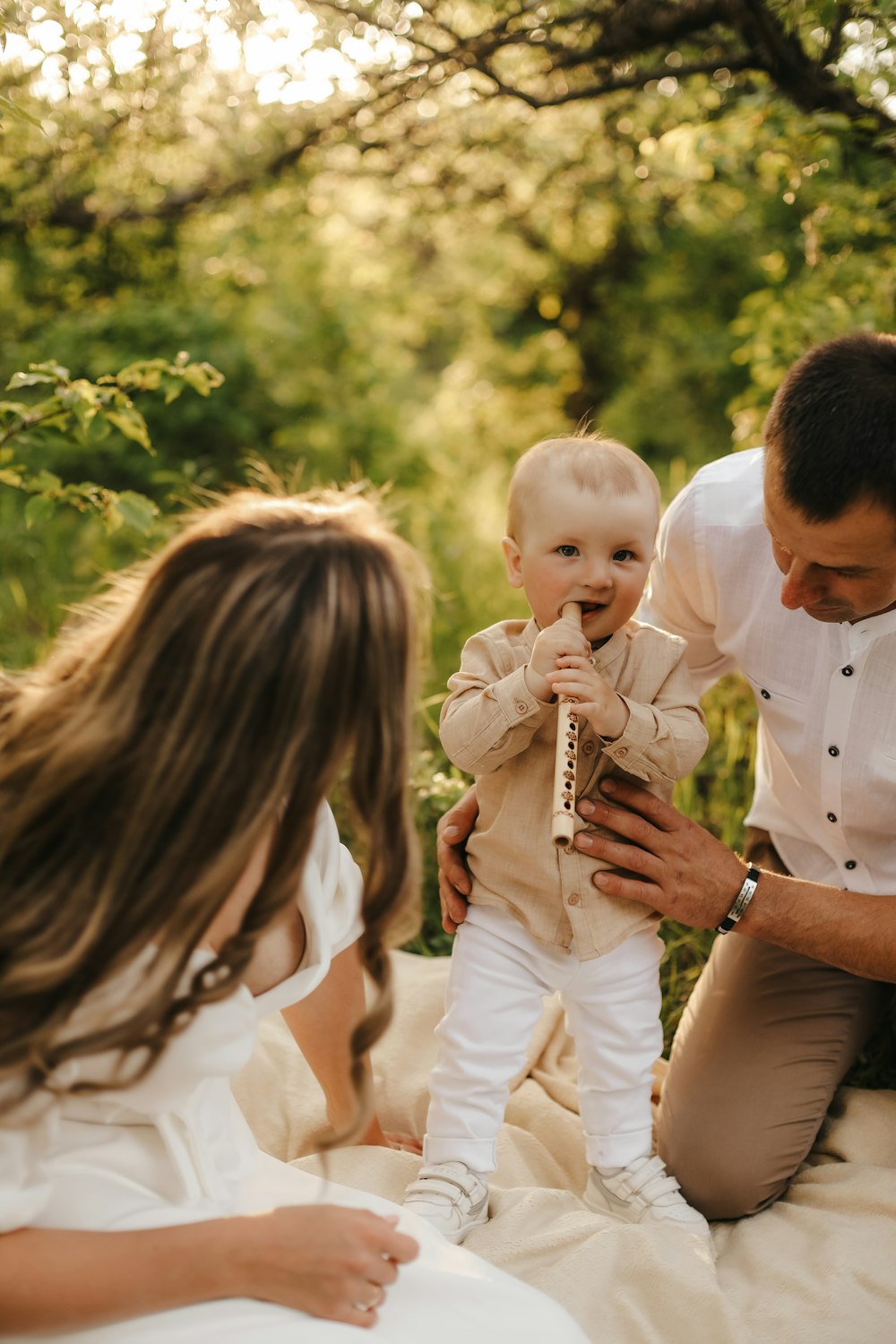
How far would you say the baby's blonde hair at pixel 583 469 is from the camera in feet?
6.55

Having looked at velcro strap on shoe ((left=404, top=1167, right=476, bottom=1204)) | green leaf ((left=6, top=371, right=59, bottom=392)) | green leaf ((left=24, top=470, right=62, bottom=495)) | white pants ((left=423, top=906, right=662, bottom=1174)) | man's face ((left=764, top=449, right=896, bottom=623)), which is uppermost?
green leaf ((left=6, top=371, right=59, bottom=392))

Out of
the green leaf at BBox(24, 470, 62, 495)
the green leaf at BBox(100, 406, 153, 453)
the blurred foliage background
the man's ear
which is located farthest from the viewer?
the blurred foliage background

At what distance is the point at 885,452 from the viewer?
1.96 meters

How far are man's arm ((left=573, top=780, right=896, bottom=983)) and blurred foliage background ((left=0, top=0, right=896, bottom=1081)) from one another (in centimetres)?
60

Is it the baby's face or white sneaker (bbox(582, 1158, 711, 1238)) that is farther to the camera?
white sneaker (bbox(582, 1158, 711, 1238))

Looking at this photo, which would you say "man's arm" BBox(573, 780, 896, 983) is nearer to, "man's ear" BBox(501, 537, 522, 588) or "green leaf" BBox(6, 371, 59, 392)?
"man's ear" BBox(501, 537, 522, 588)

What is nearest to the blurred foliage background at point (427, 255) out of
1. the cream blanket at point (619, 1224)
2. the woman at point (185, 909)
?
the cream blanket at point (619, 1224)

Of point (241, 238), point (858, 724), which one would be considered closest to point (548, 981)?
point (858, 724)

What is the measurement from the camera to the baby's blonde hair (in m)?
2.00

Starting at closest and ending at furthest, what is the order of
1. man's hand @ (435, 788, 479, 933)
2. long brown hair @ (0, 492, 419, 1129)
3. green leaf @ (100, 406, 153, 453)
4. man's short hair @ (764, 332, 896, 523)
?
long brown hair @ (0, 492, 419, 1129)
man's short hair @ (764, 332, 896, 523)
man's hand @ (435, 788, 479, 933)
green leaf @ (100, 406, 153, 453)

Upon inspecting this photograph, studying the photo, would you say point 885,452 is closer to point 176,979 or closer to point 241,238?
point 176,979

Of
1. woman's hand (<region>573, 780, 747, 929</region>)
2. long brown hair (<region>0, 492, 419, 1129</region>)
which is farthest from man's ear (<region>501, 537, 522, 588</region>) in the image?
long brown hair (<region>0, 492, 419, 1129</region>)

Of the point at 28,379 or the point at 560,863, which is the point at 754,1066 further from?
the point at 28,379

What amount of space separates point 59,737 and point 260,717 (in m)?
0.23
